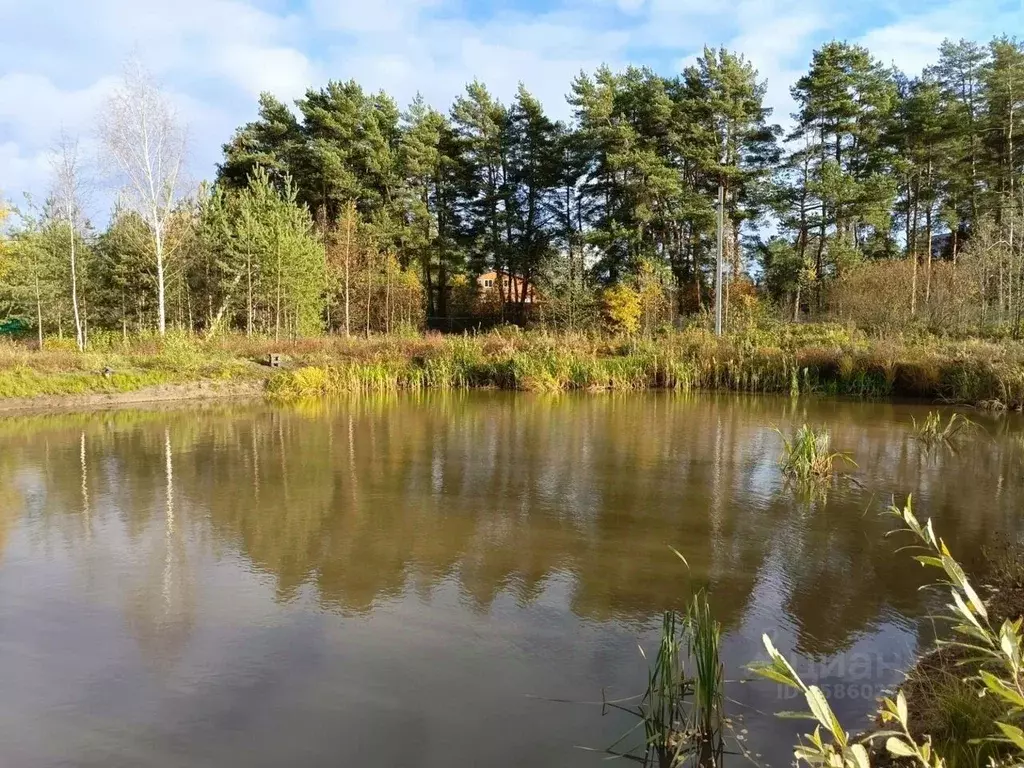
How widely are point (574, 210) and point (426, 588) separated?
103 feet

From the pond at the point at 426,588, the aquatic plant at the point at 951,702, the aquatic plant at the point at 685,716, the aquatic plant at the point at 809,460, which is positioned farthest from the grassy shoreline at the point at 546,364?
the aquatic plant at the point at 685,716

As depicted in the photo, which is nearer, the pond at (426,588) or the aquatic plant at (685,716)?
the aquatic plant at (685,716)

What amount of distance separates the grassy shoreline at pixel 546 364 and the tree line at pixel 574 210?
535 cm

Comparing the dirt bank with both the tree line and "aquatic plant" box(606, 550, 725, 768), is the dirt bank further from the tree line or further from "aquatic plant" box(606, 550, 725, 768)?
"aquatic plant" box(606, 550, 725, 768)

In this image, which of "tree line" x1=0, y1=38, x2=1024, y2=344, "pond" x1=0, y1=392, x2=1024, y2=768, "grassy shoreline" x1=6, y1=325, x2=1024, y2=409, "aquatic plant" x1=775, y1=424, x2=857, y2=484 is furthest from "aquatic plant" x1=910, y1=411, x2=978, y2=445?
"tree line" x1=0, y1=38, x2=1024, y2=344

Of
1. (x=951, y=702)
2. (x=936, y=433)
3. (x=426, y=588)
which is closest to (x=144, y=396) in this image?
(x=426, y=588)

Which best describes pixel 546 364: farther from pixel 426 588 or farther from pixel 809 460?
pixel 426 588

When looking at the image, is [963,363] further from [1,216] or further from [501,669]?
[1,216]

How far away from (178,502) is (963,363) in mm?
14273

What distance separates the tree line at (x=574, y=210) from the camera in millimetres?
24219

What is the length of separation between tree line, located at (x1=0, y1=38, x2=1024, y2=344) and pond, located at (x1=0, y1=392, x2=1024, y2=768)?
53.6ft

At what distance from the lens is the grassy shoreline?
1484 cm

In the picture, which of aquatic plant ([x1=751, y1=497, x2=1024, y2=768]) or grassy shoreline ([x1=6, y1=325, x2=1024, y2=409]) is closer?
aquatic plant ([x1=751, y1=497, x2=1024, y2=768])

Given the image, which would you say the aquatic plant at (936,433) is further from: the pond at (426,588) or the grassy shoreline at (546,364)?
the grassy shoreline at (546,364)
